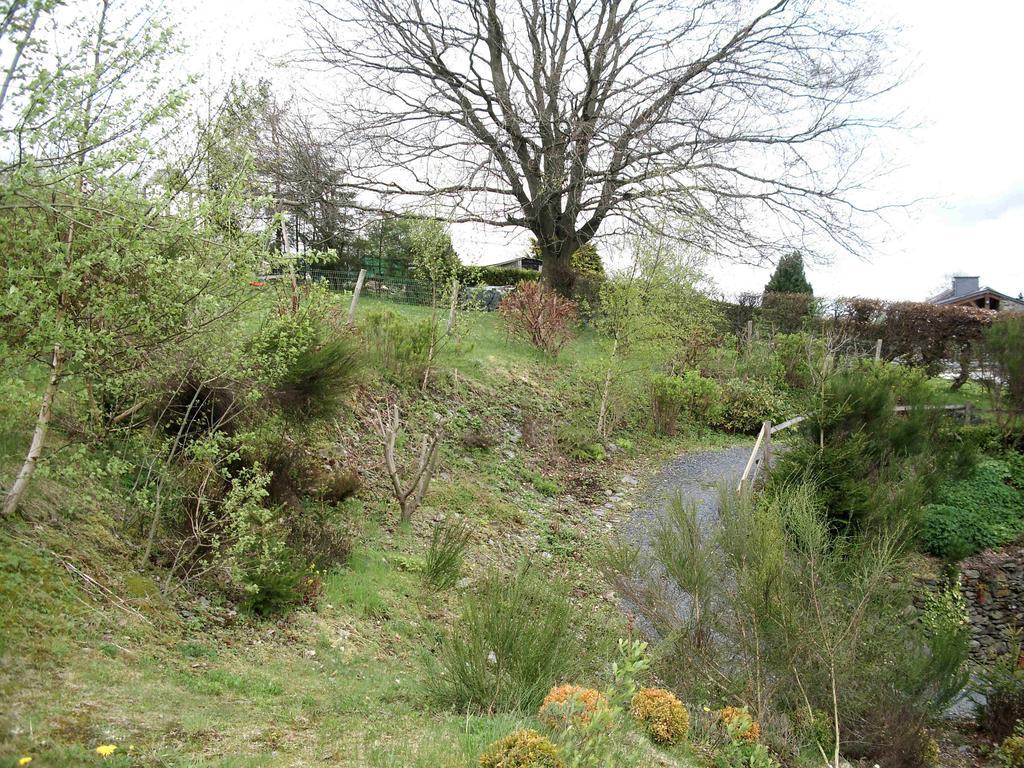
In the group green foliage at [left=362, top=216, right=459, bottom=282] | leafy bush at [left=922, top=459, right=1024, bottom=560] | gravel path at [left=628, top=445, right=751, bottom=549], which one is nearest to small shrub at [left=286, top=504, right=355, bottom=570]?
gravel path at [left=628, top=445, right=751, bottom=549]

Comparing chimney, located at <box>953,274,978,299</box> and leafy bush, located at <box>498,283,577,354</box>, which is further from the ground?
chimney, located at <box>953,274,978,299</box>

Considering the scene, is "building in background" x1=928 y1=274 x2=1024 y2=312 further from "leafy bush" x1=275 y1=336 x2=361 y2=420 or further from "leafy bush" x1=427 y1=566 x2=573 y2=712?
"leafy bush" x1=427 y1=566 x2=573 y2=712

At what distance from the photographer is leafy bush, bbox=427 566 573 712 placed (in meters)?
4.23

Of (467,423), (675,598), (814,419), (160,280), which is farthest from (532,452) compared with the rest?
(160,280)

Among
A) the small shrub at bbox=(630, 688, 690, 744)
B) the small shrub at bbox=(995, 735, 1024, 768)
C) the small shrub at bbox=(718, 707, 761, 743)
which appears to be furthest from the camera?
the small shrub at bbox=(995, 735, 1024, 768)

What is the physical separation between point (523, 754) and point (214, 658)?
2508 millimetres

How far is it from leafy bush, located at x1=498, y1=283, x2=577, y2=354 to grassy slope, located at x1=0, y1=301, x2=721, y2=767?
320 inches

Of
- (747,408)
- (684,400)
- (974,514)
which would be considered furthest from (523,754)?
(747,408)

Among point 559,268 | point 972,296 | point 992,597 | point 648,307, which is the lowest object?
point 992,597

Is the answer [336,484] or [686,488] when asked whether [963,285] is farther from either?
[336,484]

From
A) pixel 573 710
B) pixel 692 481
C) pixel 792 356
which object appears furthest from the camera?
pixel 792 356

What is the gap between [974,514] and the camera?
34.7 feet

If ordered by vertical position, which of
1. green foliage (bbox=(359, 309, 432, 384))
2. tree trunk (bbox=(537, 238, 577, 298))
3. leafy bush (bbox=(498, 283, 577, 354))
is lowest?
green foliage (bbox=(359, 309, 432, 384))

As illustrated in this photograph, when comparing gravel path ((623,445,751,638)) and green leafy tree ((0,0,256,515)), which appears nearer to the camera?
green leafy tree ((0,0,256,515))
